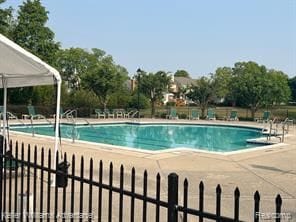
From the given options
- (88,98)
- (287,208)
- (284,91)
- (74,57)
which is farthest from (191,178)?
(74,57)

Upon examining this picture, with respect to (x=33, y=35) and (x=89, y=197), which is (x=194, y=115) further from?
(x=89, y=197)

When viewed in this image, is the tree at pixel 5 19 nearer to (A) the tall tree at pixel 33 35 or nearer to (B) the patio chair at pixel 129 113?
(A) the tall tree at pixel 33 35

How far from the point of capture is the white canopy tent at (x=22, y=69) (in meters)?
6.49

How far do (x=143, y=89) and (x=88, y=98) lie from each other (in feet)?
23.9

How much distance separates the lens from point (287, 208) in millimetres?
6875

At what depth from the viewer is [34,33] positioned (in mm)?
34719

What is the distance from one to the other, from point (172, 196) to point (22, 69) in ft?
18.0

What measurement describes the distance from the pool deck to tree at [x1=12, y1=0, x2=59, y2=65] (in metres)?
19.0

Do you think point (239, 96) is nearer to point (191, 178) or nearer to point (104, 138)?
point (104, 138)

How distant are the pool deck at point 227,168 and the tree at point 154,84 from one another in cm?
2449

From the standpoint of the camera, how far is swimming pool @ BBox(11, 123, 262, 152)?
20938mm

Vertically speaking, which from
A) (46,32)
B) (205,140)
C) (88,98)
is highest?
(46,32)

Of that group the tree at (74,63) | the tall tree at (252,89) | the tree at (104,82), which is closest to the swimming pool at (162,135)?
the tree at (104,82)

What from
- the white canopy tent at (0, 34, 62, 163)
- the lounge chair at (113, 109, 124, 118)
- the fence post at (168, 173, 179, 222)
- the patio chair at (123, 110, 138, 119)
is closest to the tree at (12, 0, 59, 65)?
the lounge chair at (113, 109, 124, 118)
